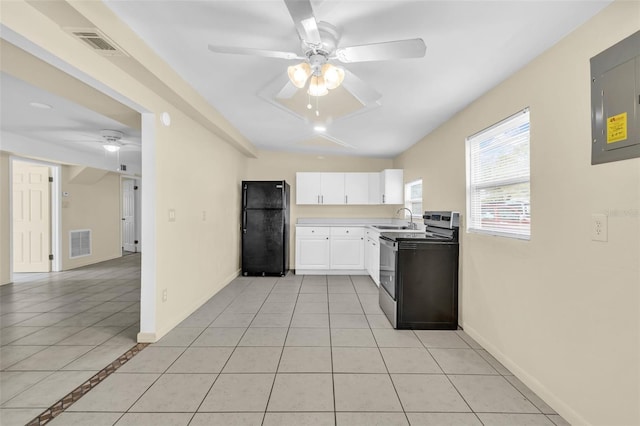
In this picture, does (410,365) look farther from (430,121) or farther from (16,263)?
(16,263)

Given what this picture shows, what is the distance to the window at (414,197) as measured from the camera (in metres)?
4.44

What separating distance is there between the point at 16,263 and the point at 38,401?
214 inches

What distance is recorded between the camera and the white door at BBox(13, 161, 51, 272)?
210 inches

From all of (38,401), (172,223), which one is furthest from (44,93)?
(38,401)

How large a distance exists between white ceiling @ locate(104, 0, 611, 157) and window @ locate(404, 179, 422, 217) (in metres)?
1.63

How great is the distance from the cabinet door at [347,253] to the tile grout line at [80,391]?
331 cm

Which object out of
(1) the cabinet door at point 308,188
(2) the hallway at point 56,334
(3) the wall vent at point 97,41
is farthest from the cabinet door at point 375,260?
(3) the wall vent at point 97,41

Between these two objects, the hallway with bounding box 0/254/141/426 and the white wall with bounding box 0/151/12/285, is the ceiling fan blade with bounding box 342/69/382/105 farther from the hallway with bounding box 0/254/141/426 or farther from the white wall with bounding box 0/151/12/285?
the white wall with bounding box 0/151/12/285

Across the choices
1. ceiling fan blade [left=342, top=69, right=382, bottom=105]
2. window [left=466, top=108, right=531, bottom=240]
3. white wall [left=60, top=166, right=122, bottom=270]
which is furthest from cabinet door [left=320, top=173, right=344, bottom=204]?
white wall [left=60, top=166, right=122, bottom=270]

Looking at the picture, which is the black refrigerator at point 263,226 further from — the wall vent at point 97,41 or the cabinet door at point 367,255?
the wall vent at point 97,41

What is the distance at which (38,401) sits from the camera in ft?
5.83

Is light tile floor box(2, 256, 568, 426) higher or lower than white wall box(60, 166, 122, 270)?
lower

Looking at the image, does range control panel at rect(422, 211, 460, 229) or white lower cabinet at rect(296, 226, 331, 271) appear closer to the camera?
range control panel at rect(422, 211, 460, 229)

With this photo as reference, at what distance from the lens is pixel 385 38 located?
1.81 metres
